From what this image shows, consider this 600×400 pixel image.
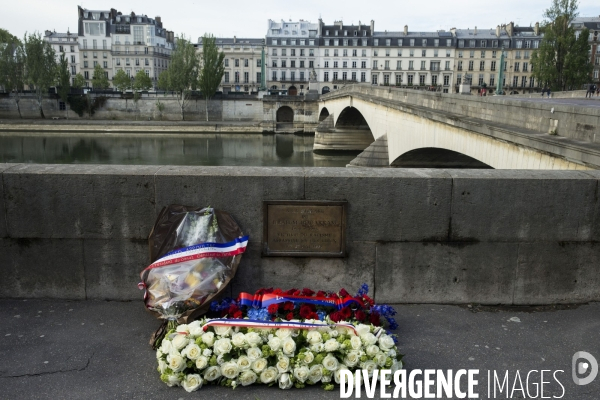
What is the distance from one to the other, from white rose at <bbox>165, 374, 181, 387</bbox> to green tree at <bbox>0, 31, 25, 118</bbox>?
68.5m

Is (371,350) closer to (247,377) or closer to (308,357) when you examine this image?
(308,357)

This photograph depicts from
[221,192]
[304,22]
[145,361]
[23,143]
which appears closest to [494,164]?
[221,192]

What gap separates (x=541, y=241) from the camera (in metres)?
4.62

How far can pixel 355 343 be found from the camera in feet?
11.6

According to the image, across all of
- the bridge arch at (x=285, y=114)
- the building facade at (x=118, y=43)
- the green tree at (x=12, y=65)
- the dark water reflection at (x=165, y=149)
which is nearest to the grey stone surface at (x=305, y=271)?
the dark water reflection at (x=165, y=149)

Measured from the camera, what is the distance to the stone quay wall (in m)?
4.51

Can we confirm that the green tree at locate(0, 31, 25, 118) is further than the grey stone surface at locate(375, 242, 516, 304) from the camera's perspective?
Yes

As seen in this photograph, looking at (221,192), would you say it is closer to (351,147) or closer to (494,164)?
(494,164)

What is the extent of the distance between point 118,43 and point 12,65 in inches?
1197

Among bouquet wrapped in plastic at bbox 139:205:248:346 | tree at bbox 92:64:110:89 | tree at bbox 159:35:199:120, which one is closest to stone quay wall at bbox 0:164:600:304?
bouquet wrapped in plastic at bbox 139:205:248:346

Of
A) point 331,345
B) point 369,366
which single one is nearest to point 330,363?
point 331,345

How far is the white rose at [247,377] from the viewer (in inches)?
135

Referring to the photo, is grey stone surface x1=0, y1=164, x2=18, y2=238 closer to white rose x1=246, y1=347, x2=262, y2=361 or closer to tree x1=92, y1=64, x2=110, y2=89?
white rose x1=246, y1=347, x2=262, y2=361

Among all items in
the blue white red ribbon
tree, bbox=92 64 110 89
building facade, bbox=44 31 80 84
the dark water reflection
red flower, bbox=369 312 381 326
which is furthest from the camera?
building facade, bbox=44 31 80 84
